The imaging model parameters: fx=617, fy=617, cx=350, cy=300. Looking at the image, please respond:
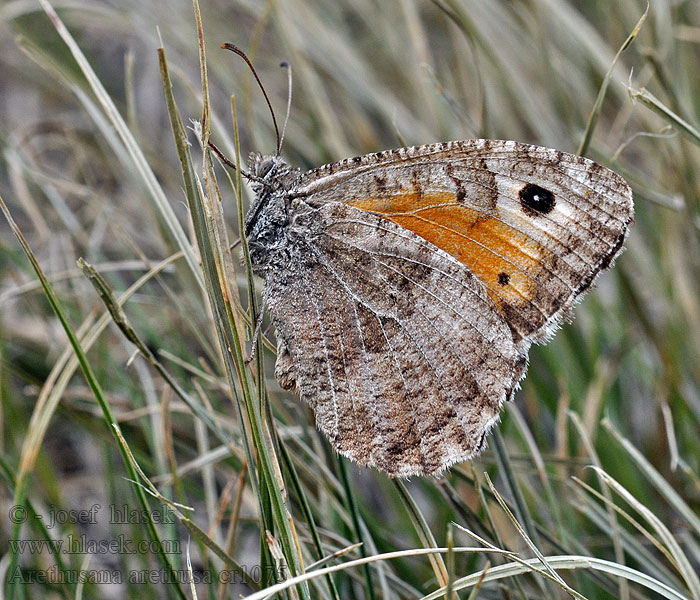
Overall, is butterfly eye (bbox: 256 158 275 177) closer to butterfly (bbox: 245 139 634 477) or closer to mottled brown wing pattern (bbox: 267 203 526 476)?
butterfly (bbox: 245 139 634 477)

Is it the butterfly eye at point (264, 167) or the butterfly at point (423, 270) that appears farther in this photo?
the butterfly eye at point (264, 167)

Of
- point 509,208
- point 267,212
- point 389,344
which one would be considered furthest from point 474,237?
point 267,212

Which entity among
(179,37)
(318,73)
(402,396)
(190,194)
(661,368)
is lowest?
(661,368)

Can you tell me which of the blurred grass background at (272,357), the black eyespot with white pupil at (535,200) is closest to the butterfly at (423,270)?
the black eyespot with white pupil at (535,200)

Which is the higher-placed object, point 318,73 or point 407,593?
point 318,73

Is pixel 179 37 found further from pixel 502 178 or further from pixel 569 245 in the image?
pixel 569 245

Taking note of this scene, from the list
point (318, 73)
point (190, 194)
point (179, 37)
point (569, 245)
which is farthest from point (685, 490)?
point (179, 37)

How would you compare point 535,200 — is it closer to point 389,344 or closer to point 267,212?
point 389,344

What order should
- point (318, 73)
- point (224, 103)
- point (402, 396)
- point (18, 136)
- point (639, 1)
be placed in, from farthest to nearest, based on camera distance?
point (224, 103)
point (318, 73)
point (639, 1)
point (18, 136)
point (402, 396)

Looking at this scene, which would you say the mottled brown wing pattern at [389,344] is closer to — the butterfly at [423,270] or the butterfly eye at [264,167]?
the butterfly at [423,270]
